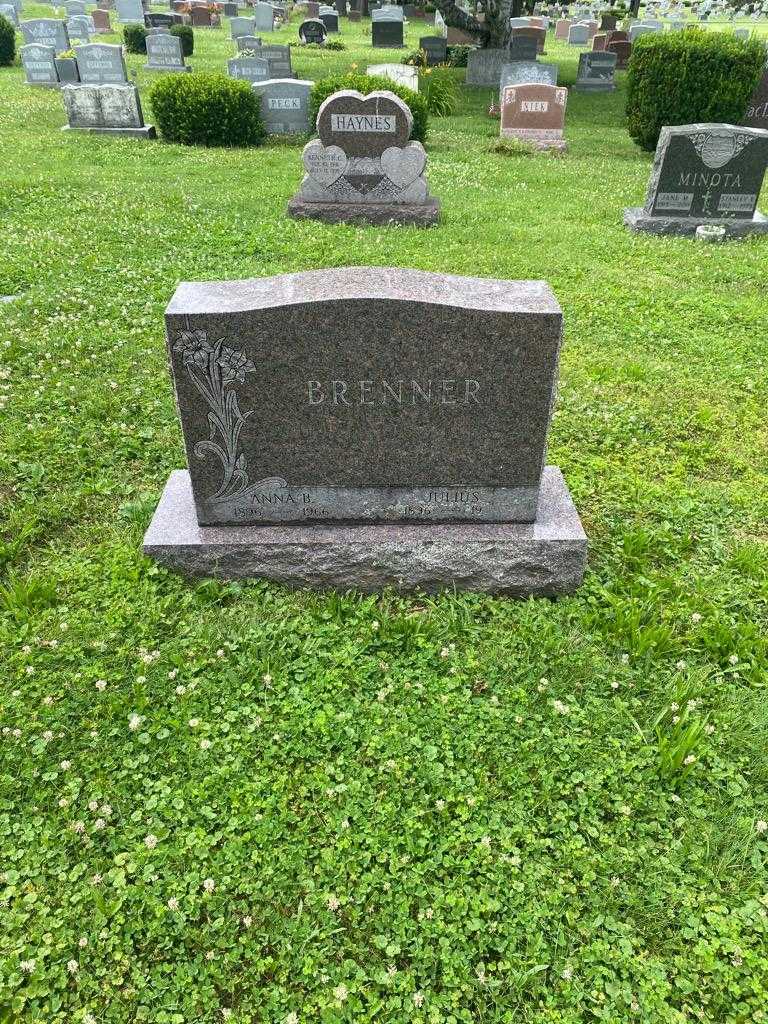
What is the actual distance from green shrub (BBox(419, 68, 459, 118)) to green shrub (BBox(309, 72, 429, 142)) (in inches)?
175

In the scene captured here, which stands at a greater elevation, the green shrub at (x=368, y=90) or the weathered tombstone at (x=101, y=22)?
the weathered tombstone at (x=101, y=22)

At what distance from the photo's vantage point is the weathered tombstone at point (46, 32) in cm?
2073

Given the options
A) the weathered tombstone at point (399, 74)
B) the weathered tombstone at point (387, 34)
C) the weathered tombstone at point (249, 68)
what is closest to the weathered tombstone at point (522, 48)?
the weathered tombstone at point (399, 74)

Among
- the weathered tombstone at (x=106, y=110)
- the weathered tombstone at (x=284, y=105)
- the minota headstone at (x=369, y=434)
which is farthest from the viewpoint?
the weathered tombstone at (x=106, y=110)

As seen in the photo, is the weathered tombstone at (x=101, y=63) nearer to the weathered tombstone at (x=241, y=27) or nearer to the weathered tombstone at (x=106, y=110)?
the weathered tombstone at (x=106, y=110)

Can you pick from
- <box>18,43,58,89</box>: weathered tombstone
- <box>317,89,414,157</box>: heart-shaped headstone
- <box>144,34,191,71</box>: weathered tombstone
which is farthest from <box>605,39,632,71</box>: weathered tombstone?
<box>317,89,414,157</box>: heart-shaped headstone

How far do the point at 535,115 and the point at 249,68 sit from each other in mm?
7507

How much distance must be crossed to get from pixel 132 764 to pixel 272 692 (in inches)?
27.1

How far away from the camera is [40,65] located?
1836 centimetres

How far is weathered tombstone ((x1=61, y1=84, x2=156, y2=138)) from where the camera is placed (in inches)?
563

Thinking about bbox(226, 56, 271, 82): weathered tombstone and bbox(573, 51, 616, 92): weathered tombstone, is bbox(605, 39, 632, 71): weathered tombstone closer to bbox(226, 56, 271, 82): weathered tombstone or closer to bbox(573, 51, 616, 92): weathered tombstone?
bbox(573, 51, 616, 92): weathered tombstone

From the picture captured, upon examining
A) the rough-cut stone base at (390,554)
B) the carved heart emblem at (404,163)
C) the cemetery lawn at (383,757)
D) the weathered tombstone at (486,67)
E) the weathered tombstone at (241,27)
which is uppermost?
the weathered tombstone at (241,27)

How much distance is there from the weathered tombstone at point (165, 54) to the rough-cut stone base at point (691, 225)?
56.3 feet

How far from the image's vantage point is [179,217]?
971 centimetres
